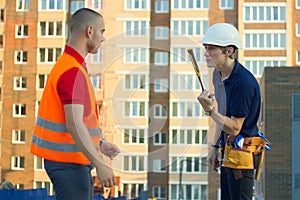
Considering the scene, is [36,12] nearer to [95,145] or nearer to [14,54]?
[14,54]

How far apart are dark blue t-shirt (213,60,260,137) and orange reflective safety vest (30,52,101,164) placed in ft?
2.92

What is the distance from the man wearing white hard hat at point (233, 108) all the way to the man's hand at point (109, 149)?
64cm

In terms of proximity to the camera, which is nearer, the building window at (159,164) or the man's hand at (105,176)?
the man's hand at (105,176)

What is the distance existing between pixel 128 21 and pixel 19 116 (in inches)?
517

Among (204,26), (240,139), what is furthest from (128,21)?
(240,139)

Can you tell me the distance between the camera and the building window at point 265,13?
6047cm

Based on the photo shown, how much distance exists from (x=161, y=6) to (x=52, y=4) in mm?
9933

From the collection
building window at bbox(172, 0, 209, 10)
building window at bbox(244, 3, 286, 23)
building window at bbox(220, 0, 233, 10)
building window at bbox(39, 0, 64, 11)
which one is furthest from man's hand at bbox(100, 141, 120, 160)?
building window at bbox(39, 0, 64, 11)

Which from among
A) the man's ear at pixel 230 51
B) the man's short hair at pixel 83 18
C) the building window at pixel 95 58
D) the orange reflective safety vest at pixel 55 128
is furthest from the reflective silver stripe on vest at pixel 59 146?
the man's ear at pixel 230 51

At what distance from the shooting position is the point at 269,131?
1502 inches

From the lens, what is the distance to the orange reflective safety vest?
11.8 ft

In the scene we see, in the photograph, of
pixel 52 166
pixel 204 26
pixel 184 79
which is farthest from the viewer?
pixel 204 26

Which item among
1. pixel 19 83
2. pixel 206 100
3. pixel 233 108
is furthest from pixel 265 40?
pixel 206 100

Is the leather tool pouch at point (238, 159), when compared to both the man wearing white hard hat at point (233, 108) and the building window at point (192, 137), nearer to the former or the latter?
the man wearing white hard hat at point (233, 108)
